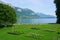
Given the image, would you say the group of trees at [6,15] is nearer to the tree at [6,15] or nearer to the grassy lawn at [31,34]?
the tree at [6,15]

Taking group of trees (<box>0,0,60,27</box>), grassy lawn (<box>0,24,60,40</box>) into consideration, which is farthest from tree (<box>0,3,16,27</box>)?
grassy lawn (<box>0,24,60,40</box>)

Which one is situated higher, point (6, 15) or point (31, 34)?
point (6, 15)

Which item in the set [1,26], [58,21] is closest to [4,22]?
[1,26]

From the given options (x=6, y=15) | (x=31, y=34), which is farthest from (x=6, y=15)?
(x=31, y=34)

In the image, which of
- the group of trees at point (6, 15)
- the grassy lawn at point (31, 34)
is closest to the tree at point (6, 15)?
the group of trees at point (6, 15)

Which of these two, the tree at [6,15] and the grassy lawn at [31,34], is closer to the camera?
the grassy lawn at [31,34]

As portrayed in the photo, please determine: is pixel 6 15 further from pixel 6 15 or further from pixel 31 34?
pixel 31 34

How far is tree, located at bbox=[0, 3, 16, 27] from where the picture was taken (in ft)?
95.4

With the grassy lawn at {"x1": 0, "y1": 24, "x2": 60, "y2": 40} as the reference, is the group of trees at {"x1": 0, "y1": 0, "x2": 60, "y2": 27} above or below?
above

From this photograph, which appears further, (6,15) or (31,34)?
(6,15)

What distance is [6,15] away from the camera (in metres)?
29.5

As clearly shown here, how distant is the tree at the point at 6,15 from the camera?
29078 mm

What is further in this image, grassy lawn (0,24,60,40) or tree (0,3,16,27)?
tree (0,3,16,27)

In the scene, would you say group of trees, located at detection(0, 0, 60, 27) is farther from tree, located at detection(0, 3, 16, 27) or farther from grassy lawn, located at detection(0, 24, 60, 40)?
grassy lawn, located at detection(0, 24, 60, 40)
